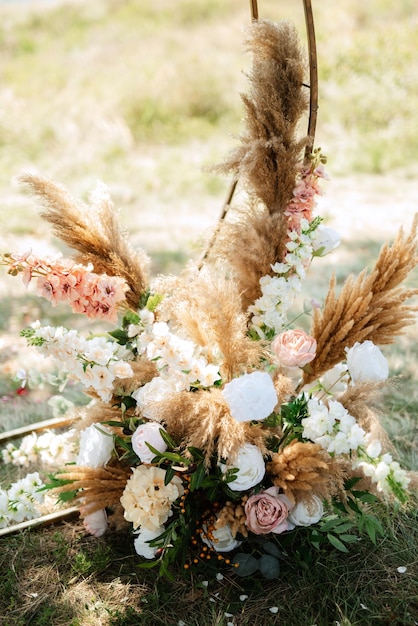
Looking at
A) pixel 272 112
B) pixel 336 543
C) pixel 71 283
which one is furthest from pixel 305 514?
pixel 272 112

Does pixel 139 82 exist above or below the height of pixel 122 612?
above

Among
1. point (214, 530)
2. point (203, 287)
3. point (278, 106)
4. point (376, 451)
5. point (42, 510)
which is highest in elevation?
point (278, 106)

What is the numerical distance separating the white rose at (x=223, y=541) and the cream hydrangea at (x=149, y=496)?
0.36 ft

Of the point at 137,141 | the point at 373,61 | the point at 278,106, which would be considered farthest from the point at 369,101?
the point at 278,106

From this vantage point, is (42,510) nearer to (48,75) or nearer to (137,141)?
(137,141)

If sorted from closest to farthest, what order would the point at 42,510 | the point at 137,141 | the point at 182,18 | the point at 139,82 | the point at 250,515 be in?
the point at 250,515 < the point at 42,510 < the point at 137,141 < the point at 139,82 < the point at 182,18

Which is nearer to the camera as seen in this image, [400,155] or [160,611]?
[160,611]

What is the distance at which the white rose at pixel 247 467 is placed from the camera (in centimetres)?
140

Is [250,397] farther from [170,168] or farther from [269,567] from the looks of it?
[170,168]

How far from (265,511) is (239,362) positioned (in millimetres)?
309

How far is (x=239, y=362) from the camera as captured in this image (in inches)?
56.6

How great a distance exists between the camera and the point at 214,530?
1.47 meters

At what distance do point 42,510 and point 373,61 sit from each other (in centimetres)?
591

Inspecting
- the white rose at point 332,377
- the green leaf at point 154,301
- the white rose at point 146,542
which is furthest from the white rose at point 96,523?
the white rose at point 332,377
